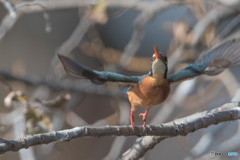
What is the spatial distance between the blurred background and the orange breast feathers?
2.21ft

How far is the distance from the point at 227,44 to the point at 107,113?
3166 millimetres

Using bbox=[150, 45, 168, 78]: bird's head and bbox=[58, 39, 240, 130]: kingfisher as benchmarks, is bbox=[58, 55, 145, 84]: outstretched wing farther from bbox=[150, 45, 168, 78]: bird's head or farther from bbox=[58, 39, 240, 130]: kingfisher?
bbox=[150, 45, 168, 78]: bird's head

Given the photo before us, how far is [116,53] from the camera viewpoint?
4.70 meters

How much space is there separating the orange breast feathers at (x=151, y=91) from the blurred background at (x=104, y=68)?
67 centimetres

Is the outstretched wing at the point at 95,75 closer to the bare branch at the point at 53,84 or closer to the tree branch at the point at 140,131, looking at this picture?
the tree branch at the point at 140,131

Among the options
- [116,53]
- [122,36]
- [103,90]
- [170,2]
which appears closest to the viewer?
[170,2]

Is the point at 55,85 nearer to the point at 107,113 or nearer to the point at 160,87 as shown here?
the point at 107,113

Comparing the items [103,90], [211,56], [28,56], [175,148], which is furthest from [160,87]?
[28,56]

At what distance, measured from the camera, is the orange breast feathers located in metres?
2.07

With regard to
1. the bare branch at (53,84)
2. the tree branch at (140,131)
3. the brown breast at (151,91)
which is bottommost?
the tree branch at (140,131)

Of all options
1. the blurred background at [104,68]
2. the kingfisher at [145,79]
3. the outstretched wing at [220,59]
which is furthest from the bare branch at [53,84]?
the kingfisher at [145,79]

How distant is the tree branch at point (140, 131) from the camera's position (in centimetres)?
147

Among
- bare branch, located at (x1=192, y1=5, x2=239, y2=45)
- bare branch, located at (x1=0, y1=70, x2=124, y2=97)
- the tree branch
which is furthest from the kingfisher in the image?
bare branch, located at (x1=0, y1=70, x2=124, y2=97)

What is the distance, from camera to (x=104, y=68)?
4.36 m
